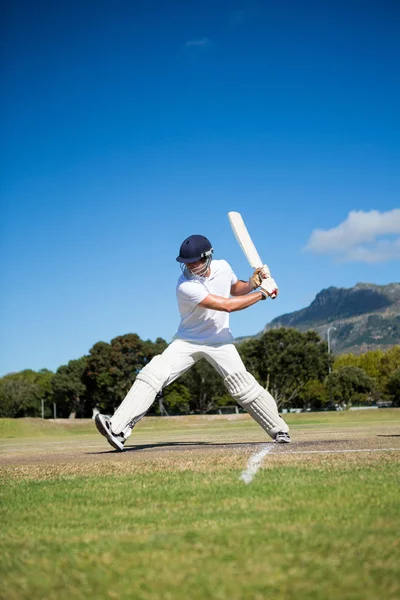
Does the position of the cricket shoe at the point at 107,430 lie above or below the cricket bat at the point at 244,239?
below

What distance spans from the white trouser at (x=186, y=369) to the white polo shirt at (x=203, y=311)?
0.39ft

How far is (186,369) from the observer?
30.0 feet

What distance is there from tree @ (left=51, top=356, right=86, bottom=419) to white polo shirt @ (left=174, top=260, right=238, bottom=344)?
80.3 m

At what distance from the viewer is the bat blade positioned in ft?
31.1

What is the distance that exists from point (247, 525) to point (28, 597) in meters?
1.39

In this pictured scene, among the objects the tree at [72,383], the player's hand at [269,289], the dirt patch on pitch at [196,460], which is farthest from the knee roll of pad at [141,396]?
the tree at [72,383]

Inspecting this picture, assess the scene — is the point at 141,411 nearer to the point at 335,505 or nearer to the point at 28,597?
the point at 335,505

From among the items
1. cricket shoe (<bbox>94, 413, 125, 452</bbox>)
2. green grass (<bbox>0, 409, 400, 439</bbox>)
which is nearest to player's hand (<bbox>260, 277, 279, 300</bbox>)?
cricket shoe (<bbox>94, 413, 125, 452</bbox>)

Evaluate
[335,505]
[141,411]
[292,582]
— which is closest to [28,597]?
[292,582]

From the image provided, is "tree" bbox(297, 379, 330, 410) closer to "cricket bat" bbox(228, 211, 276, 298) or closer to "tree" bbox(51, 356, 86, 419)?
"tree" bbox(51, 356, 86, 419)

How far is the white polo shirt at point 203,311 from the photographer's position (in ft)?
29.2

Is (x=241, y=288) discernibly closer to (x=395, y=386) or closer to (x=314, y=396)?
(x=395, y=386)

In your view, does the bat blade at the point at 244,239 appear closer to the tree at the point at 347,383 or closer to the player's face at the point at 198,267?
the player's face at the point at 198,267

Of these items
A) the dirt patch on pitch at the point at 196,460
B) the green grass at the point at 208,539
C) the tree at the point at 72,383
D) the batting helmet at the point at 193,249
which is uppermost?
the tree at the point at 72,383
